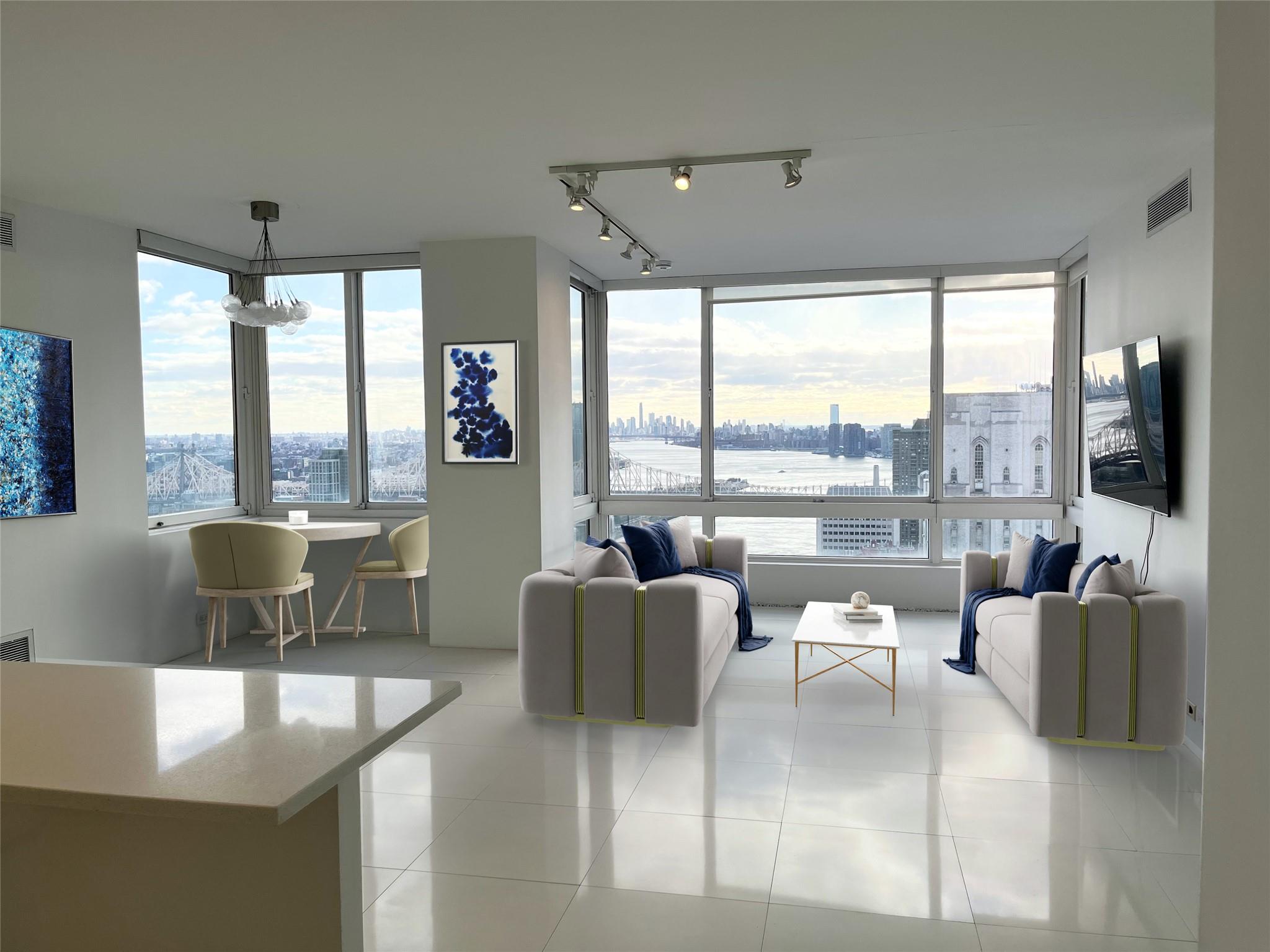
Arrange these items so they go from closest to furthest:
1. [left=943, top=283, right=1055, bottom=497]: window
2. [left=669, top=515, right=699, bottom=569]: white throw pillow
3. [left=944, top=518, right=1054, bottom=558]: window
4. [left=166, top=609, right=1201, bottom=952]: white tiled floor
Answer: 1. [left=166, top=609, right=1201, bottom=952]: white tiled floor
2. [left=669, top=515, right=699, bottom=569]: white throw pillow
3. [left=943, top=283, right=1055, bottom=497]: window
4. [left=944, top=518, right=1054, bottom=558]: window

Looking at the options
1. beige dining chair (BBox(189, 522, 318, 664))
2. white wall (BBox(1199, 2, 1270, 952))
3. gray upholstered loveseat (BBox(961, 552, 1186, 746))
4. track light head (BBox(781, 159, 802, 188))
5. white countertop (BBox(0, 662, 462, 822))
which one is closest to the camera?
white countertop (BBox(0, 662, 462, 822))

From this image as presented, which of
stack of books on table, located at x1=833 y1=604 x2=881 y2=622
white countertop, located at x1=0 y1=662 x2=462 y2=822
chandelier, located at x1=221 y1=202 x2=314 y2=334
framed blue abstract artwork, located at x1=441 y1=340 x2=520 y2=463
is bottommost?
stack of books on table, located at x1=833 y1=604 x2=881 y2=622

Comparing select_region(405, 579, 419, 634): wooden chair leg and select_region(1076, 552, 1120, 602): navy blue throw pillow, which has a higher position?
select_region(1076, 552, 1120, 602): navy blue throw pillow

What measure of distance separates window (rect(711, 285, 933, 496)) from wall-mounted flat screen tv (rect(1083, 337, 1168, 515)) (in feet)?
6.48

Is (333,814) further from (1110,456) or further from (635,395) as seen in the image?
(635,395)

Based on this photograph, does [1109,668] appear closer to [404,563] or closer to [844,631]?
[844,631]

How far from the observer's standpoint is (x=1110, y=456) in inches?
189

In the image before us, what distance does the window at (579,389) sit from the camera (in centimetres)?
708

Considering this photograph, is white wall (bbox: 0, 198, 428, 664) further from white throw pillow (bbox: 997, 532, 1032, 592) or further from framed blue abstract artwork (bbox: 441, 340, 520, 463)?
white throw pillow (bbox: 997, 532, 1032, 592)

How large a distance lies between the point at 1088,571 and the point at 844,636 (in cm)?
126

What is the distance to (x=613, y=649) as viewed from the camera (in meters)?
4.31

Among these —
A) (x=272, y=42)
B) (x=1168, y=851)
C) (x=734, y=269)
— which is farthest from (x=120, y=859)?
(x=734, y=269)

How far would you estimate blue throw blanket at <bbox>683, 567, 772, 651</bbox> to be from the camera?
5898 mm

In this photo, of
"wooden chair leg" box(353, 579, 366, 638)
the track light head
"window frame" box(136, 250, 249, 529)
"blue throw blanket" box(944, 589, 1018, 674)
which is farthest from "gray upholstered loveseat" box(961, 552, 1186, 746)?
"window frame" box(136, 250, 249, 529)
